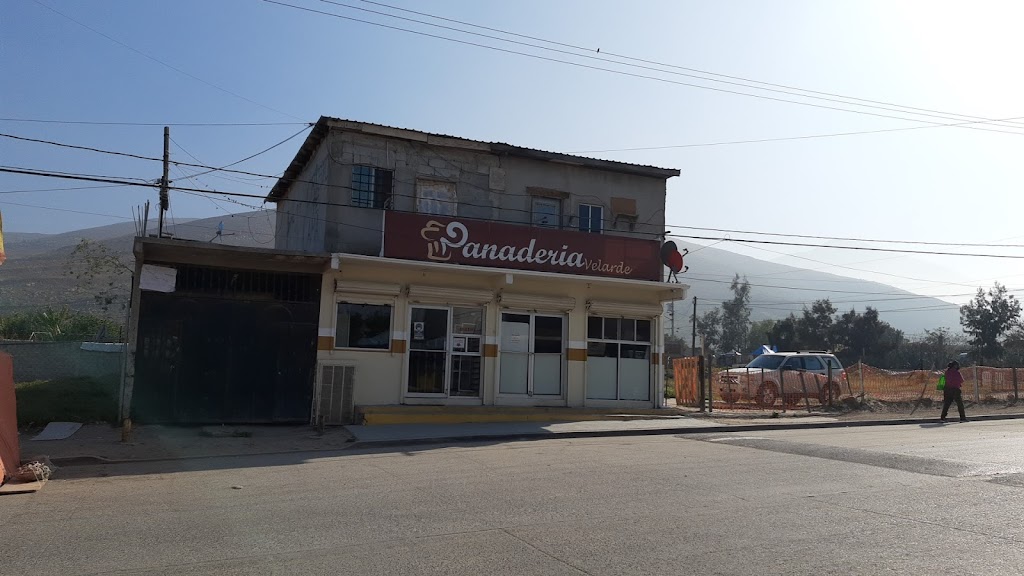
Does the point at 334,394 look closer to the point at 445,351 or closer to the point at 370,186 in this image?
the point at 445,351

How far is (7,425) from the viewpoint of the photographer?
9.87 m

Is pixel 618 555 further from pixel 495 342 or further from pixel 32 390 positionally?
pixel 32 390

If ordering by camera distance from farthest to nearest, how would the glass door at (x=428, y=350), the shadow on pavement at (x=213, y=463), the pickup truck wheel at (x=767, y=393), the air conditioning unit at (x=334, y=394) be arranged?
the pickup truck wheel at (x=767, y=393)
the glass door at (x=428, y=350)
the air conditioning unit at (x=334, y=394)
the shadow on pavement at (x=213, y=463)

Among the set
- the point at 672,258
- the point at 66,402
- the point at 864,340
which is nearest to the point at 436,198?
the point at 672,258

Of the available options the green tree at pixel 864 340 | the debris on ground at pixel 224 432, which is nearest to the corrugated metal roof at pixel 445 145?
the debris on ground at pixel 224 432

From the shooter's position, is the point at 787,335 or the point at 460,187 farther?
the point at 787,335

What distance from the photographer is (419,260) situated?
17125 mm

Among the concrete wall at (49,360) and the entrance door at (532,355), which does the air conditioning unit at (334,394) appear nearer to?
the entrance door at (532,355)

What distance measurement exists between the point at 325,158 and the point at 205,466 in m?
9.87

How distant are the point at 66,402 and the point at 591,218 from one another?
13.8 m

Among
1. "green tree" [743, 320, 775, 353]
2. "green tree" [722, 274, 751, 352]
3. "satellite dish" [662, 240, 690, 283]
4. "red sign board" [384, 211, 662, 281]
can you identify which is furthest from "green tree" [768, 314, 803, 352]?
"red sign board" [384, 211, 662, 281]

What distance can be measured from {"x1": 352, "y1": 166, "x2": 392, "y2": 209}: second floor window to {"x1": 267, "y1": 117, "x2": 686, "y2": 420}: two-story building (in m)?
0.04

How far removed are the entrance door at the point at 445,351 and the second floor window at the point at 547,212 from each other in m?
3.60

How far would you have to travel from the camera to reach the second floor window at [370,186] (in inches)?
719
